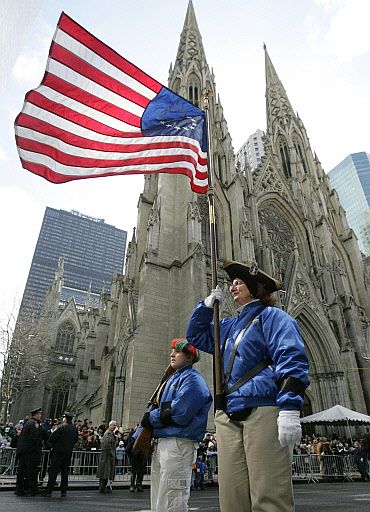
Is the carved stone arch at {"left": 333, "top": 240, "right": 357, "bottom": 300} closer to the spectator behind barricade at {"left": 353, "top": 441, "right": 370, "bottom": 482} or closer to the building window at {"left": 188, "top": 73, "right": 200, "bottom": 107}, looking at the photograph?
the spectator behind barricade at {"left": 353, "top": 441, "right": 370, "bottom": 482}

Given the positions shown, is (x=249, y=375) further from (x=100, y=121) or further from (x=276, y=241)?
(x=276, y=241)

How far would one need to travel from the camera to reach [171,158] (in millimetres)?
6156

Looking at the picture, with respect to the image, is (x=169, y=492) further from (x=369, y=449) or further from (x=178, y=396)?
(x=369, y=449)

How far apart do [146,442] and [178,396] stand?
453 mm

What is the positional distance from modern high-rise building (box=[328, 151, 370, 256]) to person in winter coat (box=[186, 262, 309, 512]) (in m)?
79.4

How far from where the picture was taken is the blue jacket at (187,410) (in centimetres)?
282

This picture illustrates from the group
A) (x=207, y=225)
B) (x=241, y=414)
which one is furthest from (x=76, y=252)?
(x=241, y=414)

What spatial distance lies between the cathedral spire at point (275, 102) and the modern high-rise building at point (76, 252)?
230ft

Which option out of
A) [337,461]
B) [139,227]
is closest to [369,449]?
[337,461]

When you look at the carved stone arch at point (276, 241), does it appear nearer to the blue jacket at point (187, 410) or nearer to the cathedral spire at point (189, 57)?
the cathedral spire at point (189, 57)

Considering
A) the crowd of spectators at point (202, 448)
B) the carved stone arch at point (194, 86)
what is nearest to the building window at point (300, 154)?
the carved stone arch at point (194, 86)

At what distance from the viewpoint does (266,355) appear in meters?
2.37

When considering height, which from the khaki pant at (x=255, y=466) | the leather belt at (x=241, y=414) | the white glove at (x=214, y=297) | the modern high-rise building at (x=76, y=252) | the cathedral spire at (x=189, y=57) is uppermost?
the modern high-rise building at (x=76, y=252)

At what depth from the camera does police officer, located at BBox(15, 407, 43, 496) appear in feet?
21.1
